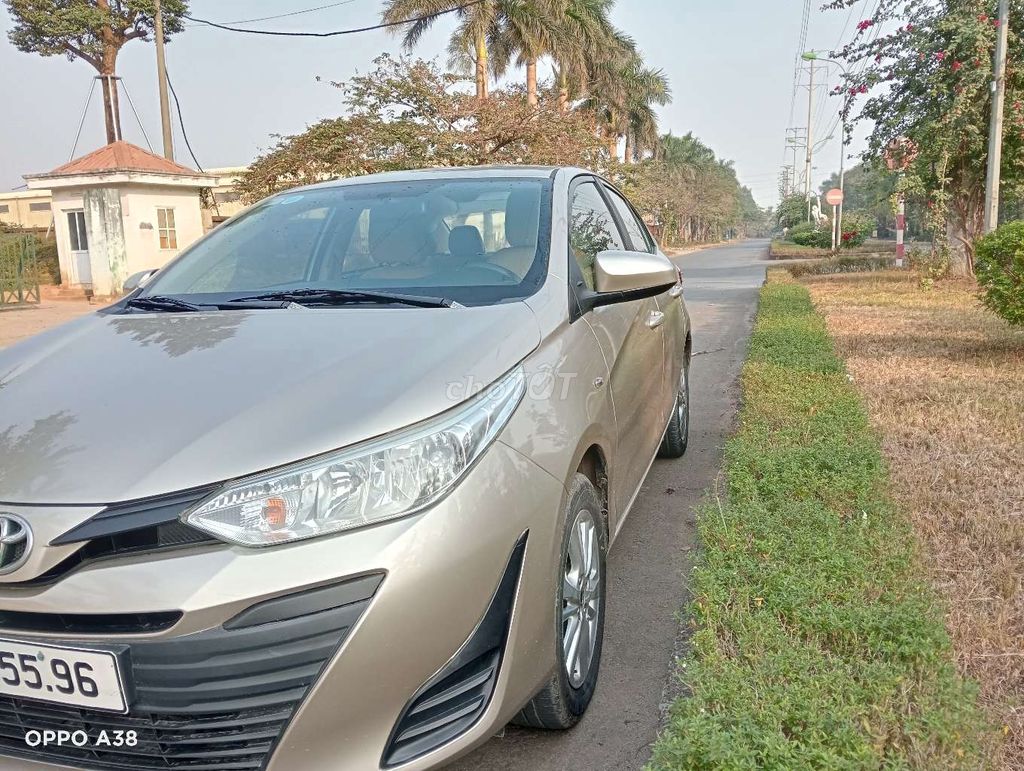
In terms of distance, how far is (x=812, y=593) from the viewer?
2785 millimetres

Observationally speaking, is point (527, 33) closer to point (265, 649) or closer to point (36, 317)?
point (36, 317)

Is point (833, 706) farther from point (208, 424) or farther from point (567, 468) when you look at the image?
point (208, 424)

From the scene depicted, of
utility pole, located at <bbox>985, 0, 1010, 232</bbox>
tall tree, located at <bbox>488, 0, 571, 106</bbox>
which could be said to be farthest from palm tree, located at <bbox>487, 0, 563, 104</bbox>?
utility pole, located at <bbox>985, 0, 1010, 232</bbox>

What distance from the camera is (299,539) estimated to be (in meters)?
1.62

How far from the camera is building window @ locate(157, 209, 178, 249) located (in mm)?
19047

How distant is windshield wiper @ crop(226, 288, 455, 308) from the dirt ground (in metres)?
10.3

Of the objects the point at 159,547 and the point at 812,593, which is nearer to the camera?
the point at 159,547

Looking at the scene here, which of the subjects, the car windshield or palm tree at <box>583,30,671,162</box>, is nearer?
the car windshield

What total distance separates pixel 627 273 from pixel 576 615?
111cm

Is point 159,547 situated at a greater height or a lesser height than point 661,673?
greater

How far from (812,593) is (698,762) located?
3.22ft

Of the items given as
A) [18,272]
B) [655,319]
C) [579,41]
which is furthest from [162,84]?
[655,319]

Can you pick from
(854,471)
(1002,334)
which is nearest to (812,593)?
(854,471)

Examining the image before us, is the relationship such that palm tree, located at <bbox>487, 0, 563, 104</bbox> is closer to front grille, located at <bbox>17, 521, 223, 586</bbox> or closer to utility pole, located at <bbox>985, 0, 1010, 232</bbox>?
utility pole, located at <bbox>985, 0, 1010, 232</bbox>
